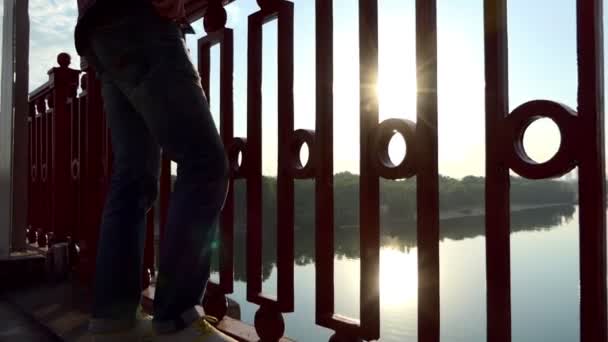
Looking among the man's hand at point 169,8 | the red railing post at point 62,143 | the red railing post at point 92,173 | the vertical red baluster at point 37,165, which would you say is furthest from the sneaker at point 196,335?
the vertical red baluster at point 37,165

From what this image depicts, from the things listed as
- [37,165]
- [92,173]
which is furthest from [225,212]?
[37,165]

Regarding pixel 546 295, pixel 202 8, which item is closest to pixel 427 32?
pixel 202 8

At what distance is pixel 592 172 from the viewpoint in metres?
0.74

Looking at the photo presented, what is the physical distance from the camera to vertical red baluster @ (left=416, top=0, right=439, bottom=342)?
0.95m

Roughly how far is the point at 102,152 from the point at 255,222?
1.05 metres

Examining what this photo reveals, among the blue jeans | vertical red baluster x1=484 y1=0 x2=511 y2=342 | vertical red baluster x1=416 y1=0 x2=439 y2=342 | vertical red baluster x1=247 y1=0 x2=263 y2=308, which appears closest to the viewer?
vertical red baluster x1=484 y1=0 x2=511 y2=342

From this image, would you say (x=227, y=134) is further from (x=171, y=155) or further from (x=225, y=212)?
(x=171, y=155)

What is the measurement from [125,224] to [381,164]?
0.60 meters

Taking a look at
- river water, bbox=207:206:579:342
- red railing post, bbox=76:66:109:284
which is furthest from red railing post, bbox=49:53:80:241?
river water, bbox=207:206:579:342

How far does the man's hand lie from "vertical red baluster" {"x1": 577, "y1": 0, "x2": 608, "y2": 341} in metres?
0.78

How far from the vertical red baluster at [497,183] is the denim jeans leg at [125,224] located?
2.57 feet

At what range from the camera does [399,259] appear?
57.9 metres

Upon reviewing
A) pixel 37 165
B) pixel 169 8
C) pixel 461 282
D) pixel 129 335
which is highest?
pixel 169 8

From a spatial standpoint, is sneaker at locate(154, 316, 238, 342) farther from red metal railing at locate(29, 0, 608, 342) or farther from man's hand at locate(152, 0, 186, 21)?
man's hand at locate(152, 0, 186, 21)
